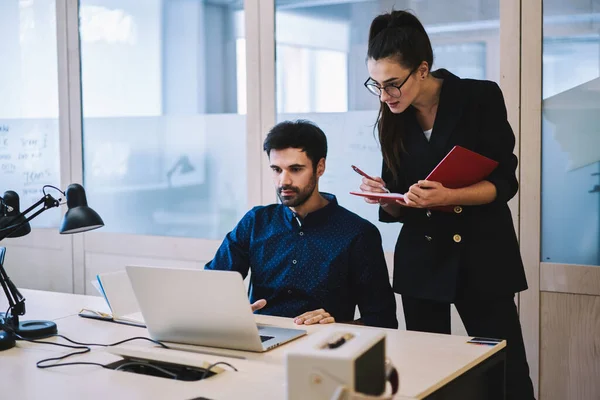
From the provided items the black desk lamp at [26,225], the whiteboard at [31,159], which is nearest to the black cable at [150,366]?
the black desk lamp at [26,225]

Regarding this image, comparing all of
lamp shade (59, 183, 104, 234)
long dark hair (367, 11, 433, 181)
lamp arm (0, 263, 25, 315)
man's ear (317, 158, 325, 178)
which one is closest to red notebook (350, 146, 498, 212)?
long dark hair (367, 11, 433, 181)

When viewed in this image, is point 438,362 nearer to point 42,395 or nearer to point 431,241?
point 431,241

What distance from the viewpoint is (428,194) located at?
7.02 ft

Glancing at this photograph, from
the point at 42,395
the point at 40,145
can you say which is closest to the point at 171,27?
the point at 40,145

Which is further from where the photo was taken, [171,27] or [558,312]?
[171,27]

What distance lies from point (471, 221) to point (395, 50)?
557mm

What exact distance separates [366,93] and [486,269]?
4.29 ft

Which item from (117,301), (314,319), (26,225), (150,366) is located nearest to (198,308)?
(150,366)

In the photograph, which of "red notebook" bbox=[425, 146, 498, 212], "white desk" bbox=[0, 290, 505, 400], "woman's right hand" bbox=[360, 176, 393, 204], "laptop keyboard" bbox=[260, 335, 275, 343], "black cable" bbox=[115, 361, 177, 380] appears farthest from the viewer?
"woman's right hand" bbox=[360, 176, 393, 204]

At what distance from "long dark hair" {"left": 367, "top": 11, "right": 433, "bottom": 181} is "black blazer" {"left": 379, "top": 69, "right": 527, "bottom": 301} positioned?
0.28 ft

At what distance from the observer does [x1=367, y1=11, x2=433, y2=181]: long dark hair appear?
222 cm

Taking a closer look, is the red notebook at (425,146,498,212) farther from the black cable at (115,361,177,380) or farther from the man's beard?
the black cable at (115,361,177,380)

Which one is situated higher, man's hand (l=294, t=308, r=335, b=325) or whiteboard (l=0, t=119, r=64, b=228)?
whiteboard (l=0, t=119, r=64, b=228)

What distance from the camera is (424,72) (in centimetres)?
227
